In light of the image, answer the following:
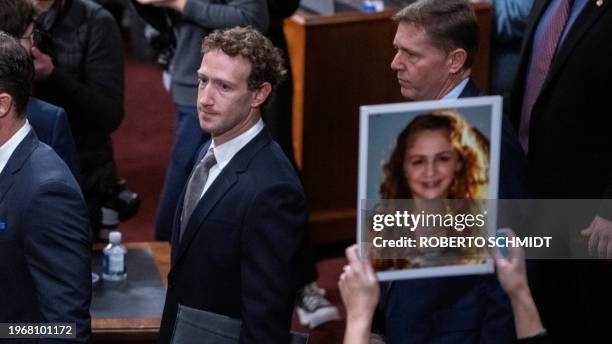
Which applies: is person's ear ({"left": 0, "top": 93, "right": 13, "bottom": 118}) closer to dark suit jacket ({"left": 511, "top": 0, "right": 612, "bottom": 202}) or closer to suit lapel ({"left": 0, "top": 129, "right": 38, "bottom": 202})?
suit lapel ({"left": 0, "top": 129, "right": 38, "bottom": 202})

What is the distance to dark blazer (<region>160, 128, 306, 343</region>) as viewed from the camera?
3.33 metres

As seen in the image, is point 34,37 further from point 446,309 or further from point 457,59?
point 446,309

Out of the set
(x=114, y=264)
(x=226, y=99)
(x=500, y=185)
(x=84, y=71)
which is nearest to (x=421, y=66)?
(x=500, y=185)

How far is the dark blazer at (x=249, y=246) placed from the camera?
3.33m

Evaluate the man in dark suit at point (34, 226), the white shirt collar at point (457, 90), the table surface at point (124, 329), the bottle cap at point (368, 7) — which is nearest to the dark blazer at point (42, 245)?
the man in dark suit at point (34, 226)

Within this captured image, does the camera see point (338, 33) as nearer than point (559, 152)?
No

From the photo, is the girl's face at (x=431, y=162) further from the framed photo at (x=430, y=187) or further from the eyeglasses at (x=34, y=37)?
the eyeglasses at (x=34, y=37)

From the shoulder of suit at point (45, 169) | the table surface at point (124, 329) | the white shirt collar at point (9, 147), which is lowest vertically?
the table surface at point (124, 329)

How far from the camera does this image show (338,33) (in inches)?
237

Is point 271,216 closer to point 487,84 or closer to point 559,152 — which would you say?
point 559,152

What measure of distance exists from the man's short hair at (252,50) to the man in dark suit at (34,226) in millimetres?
527

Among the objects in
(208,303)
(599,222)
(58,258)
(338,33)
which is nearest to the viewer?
(58,258)

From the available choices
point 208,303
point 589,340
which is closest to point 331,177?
point 589,340

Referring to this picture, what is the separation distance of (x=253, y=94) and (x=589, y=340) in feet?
5.44
